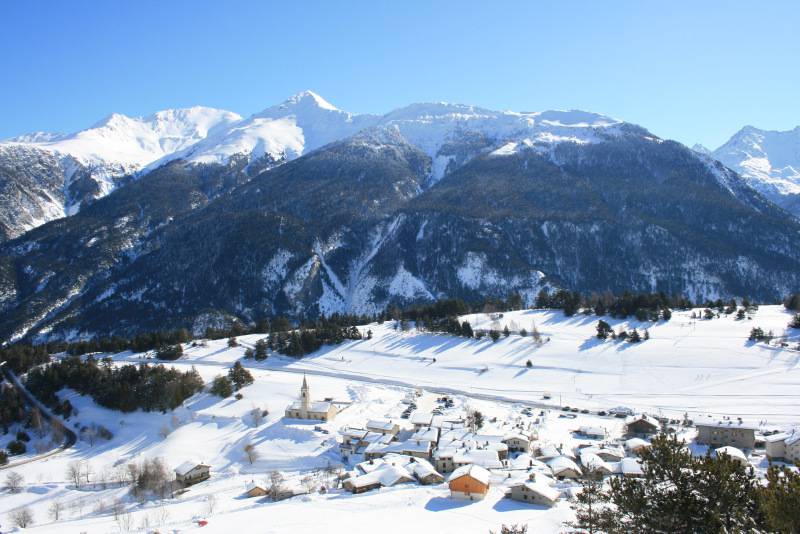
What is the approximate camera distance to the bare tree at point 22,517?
45256mm

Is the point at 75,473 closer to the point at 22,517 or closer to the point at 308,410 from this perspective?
the point at 22,517

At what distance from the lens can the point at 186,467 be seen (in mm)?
53562

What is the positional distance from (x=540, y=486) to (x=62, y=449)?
57545 mm

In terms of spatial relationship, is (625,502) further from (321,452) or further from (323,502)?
(321,452)

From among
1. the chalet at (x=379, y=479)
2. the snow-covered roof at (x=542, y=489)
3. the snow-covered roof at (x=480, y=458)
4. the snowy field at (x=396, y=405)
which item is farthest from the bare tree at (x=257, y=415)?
the snow-covered roof at (x=542, y=489)

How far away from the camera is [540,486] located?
3897 centimetres

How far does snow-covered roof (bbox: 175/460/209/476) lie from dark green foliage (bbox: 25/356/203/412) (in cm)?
2132

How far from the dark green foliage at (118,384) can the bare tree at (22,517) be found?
24.9m

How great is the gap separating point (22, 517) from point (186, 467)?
42.8ft

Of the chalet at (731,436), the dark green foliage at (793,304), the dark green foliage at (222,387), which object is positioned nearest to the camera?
the chalet at (731,436)

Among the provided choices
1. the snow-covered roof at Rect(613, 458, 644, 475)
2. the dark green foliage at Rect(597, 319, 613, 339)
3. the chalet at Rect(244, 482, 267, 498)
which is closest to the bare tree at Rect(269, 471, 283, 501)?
the chalet at Rect(244, 482, 267, 498)

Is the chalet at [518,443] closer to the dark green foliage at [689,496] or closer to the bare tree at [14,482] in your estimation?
the dark green foliage at [689,496]

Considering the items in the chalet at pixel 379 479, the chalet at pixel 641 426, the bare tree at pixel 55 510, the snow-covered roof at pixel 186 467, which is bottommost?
the chalet at pixel 641 426

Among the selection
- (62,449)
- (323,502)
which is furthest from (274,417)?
(323,502)
